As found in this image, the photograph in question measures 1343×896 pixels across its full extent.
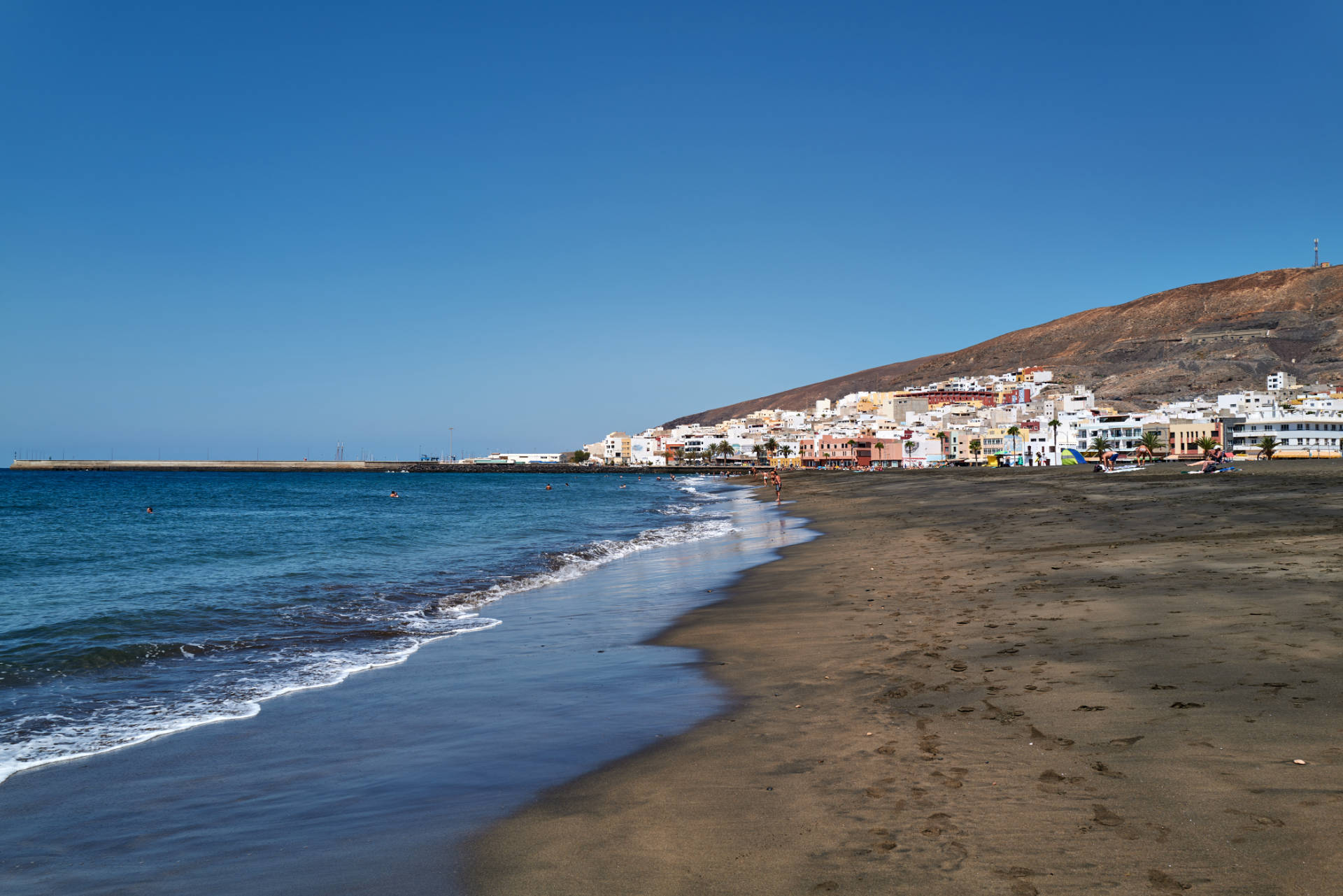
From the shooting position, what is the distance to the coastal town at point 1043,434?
308 ft

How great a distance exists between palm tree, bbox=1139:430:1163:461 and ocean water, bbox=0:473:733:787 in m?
Answer: 74.7

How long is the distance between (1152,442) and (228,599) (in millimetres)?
102074

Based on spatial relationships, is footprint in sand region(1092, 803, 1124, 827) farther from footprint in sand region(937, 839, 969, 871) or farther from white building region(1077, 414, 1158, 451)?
white building region(1077, 414, 1158, 451)

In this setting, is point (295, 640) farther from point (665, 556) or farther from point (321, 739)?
point (665, 556)

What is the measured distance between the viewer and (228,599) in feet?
54.1

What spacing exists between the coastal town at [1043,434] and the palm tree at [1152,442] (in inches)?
6.1

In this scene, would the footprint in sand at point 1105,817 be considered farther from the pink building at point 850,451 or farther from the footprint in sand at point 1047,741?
the pink building at point 850,451

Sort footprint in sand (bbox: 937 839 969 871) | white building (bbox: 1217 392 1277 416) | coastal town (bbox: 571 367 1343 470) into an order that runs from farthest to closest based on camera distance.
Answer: white building (bbox: 1217 392 1277 416) < coastal town (bbox: 571 367 1343 470) < footprint in sand (bbox: 937 839 969 871)

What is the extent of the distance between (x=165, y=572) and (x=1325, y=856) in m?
23.3

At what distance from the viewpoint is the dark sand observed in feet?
13.3

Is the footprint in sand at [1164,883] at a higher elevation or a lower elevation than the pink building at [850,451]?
lower

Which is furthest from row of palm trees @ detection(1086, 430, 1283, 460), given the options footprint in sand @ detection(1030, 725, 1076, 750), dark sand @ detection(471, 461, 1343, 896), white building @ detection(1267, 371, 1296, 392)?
footprint in sand @ detection(1030, 725, 1076, 750)

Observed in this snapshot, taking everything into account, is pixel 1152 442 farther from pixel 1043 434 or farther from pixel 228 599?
pixel 228 599

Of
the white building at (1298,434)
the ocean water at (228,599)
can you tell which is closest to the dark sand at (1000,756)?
the ocean water at (228,599)
